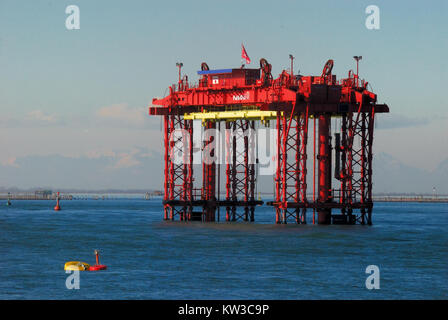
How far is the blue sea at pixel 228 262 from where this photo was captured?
51.1m

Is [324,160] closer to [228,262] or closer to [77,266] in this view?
[228,262]

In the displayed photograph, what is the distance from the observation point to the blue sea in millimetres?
51062

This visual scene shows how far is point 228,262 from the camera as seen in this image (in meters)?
66.1

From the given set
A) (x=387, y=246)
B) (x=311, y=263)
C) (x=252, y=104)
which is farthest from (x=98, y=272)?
(x=252, y=104)


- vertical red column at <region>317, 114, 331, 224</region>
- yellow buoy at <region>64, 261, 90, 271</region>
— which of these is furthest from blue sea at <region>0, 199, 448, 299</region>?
vertical red column at <region>317, 114, 331, 224</region>

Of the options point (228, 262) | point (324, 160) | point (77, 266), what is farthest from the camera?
point (324, 160)

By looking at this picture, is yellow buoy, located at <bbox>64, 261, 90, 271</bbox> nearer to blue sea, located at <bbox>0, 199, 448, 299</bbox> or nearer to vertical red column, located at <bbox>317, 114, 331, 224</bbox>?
blue sea, located at <bbox>0, 199, 448, 299</bbox>

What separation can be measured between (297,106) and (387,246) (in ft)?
69.2

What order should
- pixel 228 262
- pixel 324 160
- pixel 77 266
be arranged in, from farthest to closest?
pixel 324 160
pixel 228 262
pixel 77 266

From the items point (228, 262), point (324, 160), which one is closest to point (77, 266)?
point (228, 262)

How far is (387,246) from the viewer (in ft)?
266

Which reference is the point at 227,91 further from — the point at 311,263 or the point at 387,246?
the point at 311,263

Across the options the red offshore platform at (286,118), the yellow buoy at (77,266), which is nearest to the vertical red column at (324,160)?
the red offshore platform at (286,118)

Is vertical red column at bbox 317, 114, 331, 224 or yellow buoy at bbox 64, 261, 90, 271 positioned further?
vertical red column at bbox 317, 114, 331, 224
